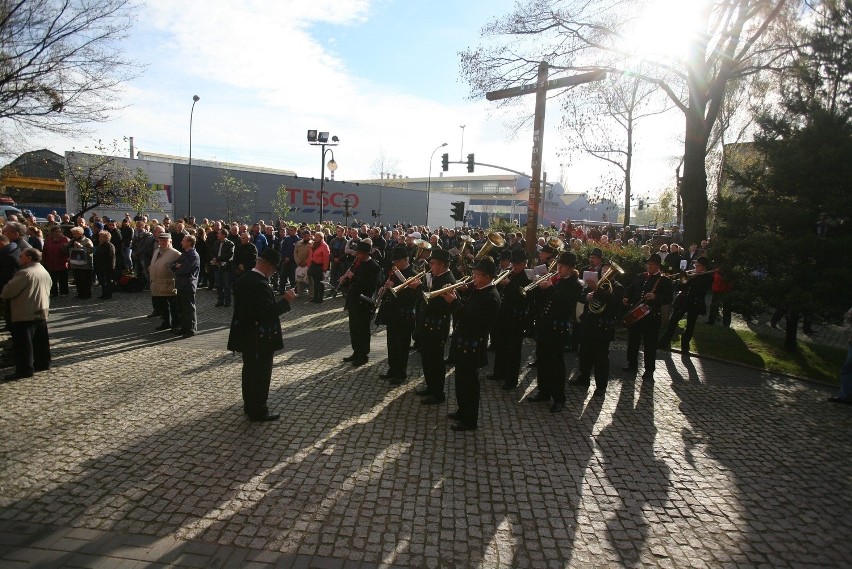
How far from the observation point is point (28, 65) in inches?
482

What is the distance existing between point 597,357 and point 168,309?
7.99 m

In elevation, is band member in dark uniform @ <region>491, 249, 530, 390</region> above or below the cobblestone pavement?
above

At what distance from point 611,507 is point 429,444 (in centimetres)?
189

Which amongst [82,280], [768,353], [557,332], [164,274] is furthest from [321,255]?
[768,353]

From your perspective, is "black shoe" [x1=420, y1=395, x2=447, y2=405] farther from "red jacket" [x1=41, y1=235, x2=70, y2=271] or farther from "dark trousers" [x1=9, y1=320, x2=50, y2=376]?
"red jacket" [x1=41, y1=235, x2=70, y2=271]

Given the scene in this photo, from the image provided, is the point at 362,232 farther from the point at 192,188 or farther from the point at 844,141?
the point at 192,188

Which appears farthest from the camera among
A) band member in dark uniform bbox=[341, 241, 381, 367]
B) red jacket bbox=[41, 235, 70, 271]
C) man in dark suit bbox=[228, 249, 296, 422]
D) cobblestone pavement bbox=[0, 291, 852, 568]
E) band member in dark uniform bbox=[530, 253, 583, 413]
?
red jacket bbox=[41, 235, 70, 271]

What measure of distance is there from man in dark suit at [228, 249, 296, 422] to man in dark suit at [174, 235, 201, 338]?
14.1ft

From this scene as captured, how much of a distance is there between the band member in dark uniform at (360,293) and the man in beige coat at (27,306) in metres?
4.04

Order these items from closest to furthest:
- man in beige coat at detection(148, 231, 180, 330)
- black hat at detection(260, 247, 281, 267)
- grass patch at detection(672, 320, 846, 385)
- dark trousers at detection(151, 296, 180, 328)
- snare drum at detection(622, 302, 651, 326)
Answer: black hat at detection(260, 247, 281, 267), snare drum at detection(622, 302, 651, 326), grass patch at detection(672, 320, 846, 385), man in beige coat at detection(148, 231, 180, 330), dark trousers at detection(151, 296, 180, 328)

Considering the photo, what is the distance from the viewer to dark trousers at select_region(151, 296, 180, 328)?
9.69 metres

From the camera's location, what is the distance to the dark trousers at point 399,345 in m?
7.33

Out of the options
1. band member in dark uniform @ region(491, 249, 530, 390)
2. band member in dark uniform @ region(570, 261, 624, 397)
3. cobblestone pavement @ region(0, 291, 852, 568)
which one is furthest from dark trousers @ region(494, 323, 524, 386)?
band member in dark uniform @ region(570, 261, 624, 397)

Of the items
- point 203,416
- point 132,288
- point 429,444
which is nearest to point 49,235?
point 132,288
